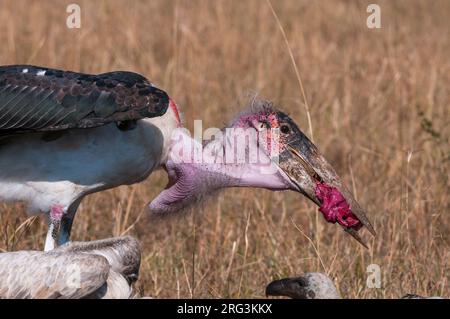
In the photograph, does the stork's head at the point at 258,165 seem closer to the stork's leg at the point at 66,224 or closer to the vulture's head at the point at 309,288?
the stork's leg at the point at 66,224

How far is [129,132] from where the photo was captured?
17.6 ft

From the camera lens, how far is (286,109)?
27.5ft

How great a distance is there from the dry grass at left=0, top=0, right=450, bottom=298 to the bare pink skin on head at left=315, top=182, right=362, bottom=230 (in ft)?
1.51

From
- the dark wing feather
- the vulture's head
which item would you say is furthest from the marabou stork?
the vulture's head

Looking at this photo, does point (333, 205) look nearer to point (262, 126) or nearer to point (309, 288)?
point (262, 126)

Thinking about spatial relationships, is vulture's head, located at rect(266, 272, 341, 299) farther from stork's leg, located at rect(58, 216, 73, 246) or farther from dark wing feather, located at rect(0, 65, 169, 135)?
stork's leg, located at rect(58, 216, 73, 246)

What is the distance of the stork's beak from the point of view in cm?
535

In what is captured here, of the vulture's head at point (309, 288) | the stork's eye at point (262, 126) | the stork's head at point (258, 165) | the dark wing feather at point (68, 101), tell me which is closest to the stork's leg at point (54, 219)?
the dark wing feather at point (68, 101)

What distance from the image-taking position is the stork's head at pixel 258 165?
17.7ft

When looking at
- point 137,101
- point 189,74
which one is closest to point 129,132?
point 137,101

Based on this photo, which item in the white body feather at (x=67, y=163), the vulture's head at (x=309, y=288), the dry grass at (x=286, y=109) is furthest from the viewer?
the dry grass at (x=286, y=109)

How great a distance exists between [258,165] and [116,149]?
0.64m

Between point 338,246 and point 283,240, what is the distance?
1.03 feet

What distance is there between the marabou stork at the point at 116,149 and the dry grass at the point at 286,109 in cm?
27
